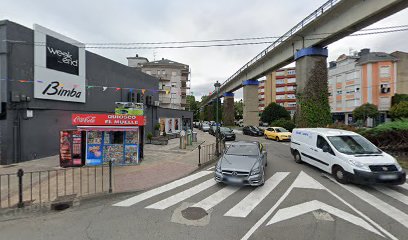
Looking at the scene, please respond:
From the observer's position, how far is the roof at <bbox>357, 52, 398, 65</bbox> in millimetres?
36741

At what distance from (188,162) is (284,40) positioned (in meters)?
17.4

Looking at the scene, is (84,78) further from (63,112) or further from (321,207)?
(321,207)

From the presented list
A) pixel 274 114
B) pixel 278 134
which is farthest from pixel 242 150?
pixel 274 114

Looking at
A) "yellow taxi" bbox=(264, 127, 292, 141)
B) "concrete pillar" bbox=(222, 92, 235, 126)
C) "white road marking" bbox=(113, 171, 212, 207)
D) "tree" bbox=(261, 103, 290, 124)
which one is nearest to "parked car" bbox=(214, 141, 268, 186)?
"white road marking" bbox=(113, 171, 212, 207)

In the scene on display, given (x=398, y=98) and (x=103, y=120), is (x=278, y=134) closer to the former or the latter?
(x=103, y=120)

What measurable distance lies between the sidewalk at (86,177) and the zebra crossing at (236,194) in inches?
32.6

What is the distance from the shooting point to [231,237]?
13.5 feet

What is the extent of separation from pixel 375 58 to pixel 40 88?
4778cm

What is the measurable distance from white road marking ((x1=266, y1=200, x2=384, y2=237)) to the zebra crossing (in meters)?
0.13

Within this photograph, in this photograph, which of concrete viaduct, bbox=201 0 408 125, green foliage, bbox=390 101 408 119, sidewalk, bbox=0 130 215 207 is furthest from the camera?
green foliage, bbox=390 101 408 119

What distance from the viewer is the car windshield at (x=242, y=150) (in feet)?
26.9

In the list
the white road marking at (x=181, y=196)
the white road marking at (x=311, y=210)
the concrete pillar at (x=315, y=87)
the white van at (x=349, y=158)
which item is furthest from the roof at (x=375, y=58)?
the white road marking at (x=181, y=196)

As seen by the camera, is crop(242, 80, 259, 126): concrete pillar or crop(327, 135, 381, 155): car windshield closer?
crop(327, 135, 381, 155): car windshield

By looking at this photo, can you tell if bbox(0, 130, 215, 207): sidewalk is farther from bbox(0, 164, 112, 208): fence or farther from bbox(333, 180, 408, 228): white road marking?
bbox(333, 180, 408, 228): white road marking
